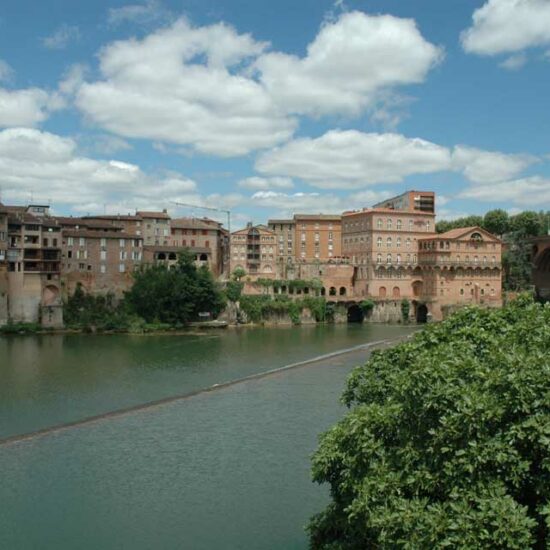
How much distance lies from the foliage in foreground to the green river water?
173 inches

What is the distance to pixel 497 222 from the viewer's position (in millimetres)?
90312

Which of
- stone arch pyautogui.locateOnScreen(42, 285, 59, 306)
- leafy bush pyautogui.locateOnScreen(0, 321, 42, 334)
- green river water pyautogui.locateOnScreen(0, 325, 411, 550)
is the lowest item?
green river water pyautogui.locateOnScreen(0, 325, 411, 550)

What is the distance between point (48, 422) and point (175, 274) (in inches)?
1442

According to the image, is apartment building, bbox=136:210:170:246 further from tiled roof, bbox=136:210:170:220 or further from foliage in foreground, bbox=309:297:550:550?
foliage in foreground, bbox=309:297:550:550

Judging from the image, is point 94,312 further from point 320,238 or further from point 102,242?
point 320,238

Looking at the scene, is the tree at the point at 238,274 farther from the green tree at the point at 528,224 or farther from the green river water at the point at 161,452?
the green tree at the point at 528,224

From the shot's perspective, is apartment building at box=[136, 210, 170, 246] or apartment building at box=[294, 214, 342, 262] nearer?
apartment building at box=[136, 210, 170, 246]

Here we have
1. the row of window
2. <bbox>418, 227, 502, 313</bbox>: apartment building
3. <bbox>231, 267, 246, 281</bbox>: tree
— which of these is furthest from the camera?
<bbox>231, 267, 246, 281</bbox>: tree

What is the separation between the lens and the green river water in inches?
644

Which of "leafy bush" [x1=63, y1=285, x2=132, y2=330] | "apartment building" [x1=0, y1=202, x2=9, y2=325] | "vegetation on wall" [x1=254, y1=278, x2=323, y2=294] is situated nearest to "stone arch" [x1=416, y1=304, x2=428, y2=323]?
"vegetation on wall" [x1=254, y1=278, x2=323, y2=294]

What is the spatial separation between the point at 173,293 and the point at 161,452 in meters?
38.5

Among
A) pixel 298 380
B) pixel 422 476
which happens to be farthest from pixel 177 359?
pixel 422 476

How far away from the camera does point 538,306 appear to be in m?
13.6

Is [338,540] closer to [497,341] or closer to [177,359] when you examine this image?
[497,341]
